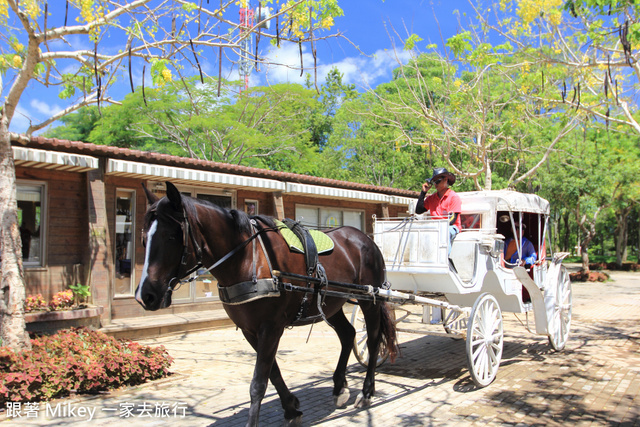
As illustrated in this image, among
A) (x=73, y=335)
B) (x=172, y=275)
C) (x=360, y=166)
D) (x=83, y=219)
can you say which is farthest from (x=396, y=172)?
(x=172, y=275)

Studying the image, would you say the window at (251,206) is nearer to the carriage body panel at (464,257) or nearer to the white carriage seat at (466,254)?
the carriage body panel at (464,257)

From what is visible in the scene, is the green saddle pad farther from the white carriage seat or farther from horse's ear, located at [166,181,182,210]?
the white carriage seat

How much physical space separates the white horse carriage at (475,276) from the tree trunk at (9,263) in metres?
4.34

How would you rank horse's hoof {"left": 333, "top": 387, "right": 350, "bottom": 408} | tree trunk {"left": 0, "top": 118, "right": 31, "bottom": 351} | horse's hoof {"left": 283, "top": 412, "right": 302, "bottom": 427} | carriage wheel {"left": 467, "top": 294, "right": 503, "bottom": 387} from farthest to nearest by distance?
tree trunk {"left": 0, "top": 118, "right": 31, "bottom": 351} < carriage wheel {"left": 467, "top": 294, "right": 503, "bottom": 387} < horse's hoof {"left": 333, "top": 387, "right": 350, "bottom": 408} < horse's hoof {"left": 283, "top": 412, "right": 302, "bottom": 427}

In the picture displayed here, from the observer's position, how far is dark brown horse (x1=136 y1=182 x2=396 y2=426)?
3564mm

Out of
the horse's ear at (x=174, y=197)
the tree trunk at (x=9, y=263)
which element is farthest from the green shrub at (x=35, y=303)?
the horse's ear at (x=174, y=197)

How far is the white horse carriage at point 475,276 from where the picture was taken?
19.7 feet

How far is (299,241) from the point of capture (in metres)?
4.63

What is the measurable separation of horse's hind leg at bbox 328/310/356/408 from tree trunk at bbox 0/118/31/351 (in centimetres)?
394

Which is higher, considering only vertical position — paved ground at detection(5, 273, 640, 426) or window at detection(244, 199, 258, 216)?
window at detection(244, 199, 258, 216)

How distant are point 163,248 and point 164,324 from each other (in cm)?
657

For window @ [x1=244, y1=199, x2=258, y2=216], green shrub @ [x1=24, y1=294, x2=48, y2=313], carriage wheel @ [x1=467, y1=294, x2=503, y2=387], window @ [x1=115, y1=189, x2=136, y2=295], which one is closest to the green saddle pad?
carriage wheel @ [x1=467, y1=294, x2=503, y2=387]

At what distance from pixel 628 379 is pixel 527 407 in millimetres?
2064

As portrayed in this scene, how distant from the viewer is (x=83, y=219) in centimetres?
958
